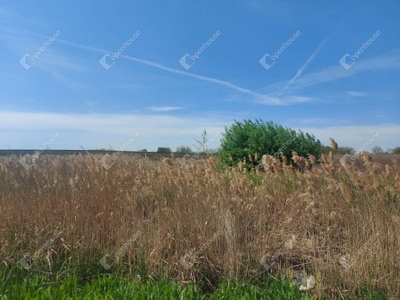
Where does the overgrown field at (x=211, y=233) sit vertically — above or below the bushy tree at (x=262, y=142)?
below

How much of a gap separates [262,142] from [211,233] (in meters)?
5.50

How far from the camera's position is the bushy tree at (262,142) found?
29.6ft

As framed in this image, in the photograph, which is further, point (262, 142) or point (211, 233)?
point (262, 142)

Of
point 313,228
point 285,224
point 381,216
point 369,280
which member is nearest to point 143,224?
point 285,224

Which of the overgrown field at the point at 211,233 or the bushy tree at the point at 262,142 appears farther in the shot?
the bushy tree at the point at 262,142

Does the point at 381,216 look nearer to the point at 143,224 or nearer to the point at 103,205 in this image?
the point at 143,224

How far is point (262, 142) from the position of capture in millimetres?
9094

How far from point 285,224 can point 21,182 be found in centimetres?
445

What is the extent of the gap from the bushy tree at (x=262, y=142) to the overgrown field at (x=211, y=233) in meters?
3.61

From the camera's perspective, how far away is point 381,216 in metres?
4.08

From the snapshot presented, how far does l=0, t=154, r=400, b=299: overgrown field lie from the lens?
3541 millimetres

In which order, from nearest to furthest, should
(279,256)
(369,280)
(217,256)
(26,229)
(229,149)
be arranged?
(369,280) → (217,256) → (279,256) → (26,229) → (229,149)

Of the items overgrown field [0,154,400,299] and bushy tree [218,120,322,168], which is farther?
bushy tree [218,120,322,168]

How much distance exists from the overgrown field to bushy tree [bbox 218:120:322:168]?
361 cm
